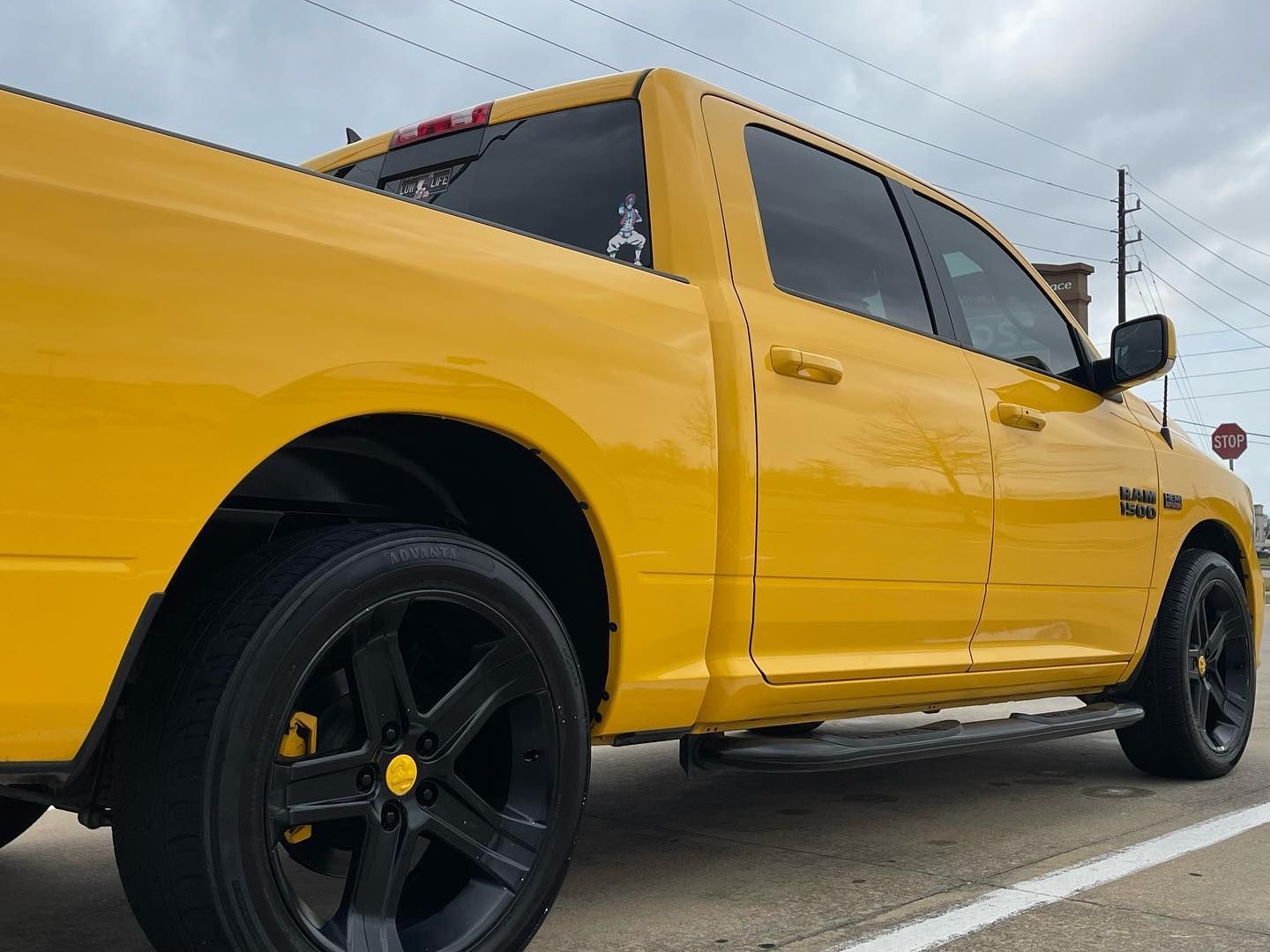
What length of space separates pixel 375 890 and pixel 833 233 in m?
2.23

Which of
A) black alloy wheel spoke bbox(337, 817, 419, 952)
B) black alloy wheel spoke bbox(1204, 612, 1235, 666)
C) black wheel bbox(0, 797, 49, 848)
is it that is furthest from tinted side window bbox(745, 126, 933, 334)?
black wheel bbox(0, 797, 49, 848)

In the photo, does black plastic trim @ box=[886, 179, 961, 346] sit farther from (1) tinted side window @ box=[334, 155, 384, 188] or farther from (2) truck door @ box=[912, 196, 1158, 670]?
(1) tinted side window @ box=[334, 155, 384, 188]

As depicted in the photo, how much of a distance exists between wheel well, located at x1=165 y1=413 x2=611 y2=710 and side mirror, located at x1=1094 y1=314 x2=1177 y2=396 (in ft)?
8.40

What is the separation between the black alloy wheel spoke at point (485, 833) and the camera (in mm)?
2223

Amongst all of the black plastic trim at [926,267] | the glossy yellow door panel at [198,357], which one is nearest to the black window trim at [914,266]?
the black plastic trim at [926,267]

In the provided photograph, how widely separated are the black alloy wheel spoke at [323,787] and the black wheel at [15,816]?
1616mm

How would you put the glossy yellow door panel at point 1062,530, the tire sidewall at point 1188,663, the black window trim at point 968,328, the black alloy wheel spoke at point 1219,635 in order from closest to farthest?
the glossy yellow door panel at point 1062,530 < the black window trim at point 968,328 < the tire sidewall at point 1188,663 < the black alloy wheel spoke at point 1219,635

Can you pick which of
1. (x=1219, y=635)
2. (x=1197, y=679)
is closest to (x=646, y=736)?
(x=1197, y=679)

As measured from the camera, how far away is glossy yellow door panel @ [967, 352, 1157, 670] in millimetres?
3729

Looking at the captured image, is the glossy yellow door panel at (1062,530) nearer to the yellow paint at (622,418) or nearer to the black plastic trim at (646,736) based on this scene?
the yellow paint at (622,418)

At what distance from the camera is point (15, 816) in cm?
328

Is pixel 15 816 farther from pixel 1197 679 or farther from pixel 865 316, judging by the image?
pixel 1197 679

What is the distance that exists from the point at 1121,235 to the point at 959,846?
1490 inches

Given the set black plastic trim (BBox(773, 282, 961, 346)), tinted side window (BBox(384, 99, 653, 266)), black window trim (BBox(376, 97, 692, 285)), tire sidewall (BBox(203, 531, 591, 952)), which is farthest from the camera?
black plastic trim (BBox(773, 282, 961, 346))
